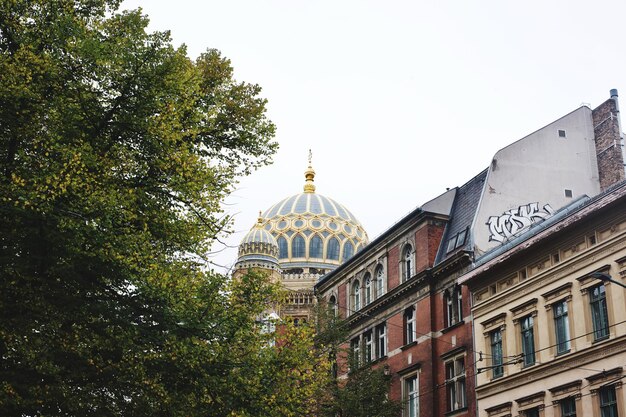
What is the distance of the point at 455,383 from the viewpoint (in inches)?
1331

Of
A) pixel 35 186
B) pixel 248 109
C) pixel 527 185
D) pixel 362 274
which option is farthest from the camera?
pixel 362 274

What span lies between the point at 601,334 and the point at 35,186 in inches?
678

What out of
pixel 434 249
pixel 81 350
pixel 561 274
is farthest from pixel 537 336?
pixel 81 350

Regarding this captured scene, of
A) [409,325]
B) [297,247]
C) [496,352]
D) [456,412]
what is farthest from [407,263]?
[297,247]

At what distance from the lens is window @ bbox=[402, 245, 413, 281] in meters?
39.3

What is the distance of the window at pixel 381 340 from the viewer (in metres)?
40.7

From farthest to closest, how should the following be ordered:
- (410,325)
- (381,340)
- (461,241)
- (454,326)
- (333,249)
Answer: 1. (333,249)
2. (381,340)
3. (410,325)
4. (461,241)
5. (454,326)

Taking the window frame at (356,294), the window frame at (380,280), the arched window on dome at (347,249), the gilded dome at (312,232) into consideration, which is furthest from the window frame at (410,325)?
the arched window on dome at (347,249)

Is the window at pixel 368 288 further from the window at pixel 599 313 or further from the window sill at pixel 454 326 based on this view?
the window at pixel 599 313

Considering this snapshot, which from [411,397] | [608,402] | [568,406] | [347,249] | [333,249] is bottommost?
[608,402]

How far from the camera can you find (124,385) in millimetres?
18047

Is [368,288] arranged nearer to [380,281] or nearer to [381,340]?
[380,281]

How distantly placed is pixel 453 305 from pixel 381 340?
696 centimetres

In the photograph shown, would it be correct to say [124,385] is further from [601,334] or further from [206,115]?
[601,334]
